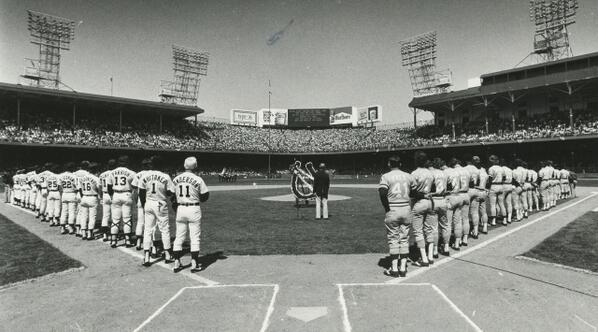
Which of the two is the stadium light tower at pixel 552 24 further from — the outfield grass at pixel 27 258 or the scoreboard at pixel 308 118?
the outfield grass at pixel 27 258

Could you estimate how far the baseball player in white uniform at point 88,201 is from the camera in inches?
359

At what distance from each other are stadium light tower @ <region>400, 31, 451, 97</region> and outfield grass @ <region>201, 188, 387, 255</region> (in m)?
41.3

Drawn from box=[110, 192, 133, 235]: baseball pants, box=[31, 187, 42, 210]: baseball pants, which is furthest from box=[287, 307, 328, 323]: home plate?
box=[31, 187, 42, 210]: baseball pants

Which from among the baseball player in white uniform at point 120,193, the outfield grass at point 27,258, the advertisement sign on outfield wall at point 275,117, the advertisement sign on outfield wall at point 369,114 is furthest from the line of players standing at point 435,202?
the advertisement sign on outfield wall at point 275,117

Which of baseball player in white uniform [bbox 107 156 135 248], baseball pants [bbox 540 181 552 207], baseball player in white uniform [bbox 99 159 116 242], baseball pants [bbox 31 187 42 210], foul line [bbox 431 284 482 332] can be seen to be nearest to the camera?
foul line [bbox 431 284 482 332]

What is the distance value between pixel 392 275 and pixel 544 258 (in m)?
3.37

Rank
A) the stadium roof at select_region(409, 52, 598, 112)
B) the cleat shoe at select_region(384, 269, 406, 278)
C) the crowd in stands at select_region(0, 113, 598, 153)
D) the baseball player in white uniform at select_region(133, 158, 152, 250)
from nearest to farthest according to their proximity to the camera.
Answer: the cleat shoe at select_region(384, 269, 406, 278)
the baseball player in white uniform at select_region(133, 158, 152, 250)
the stadium roof at select_region(409, 52, 598, 112)
the crowd in stands at select_region(0, 113, 598, 153)

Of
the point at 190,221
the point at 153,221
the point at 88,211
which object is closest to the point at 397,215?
the point at 190,221

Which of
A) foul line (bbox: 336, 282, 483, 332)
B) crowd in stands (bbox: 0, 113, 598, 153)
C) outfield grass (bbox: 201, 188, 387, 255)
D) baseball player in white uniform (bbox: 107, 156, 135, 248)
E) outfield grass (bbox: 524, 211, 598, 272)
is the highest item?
crowd in stands (bbox: 0, 113, 598, 153)

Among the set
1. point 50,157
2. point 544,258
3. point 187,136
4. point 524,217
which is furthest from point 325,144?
point 544,258

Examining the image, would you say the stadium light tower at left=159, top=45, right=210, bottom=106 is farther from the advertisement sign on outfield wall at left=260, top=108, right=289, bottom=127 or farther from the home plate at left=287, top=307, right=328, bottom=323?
the home plate at left=287, top=307, right=328, bottom=323

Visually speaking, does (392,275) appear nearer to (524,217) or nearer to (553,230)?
(553,230)

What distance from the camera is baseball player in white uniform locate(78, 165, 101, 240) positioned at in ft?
29.9

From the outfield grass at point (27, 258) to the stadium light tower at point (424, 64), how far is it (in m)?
50.3
